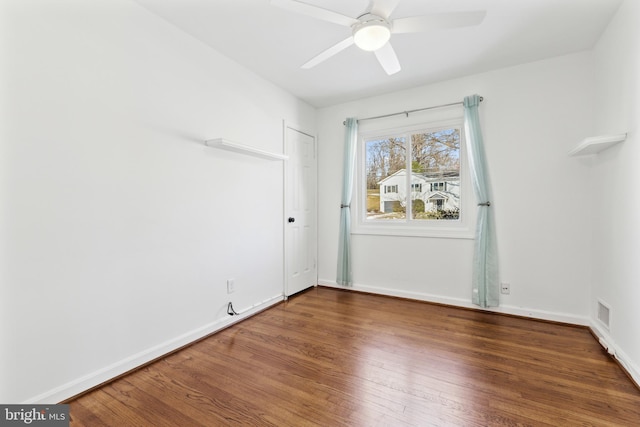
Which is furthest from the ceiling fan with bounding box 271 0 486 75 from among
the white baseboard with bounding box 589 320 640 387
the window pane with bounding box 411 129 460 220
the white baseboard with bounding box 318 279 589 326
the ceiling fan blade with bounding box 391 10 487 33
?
the white baseboard with bounding box 318 279 589 326

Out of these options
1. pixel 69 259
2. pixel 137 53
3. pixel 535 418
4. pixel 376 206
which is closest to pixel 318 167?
pixel 376 206

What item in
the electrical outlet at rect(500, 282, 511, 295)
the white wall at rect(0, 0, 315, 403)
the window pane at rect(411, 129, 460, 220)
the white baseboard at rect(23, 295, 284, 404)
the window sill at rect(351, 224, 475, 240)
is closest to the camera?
the white wall at rect(0, 0, 315, 403)

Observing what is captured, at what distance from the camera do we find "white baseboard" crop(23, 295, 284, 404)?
165 cm

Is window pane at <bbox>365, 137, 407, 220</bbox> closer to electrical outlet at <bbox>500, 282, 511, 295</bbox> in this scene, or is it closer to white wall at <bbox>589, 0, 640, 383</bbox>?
electrical outlet at <bbox>500, 282, 511, 295</bbox>

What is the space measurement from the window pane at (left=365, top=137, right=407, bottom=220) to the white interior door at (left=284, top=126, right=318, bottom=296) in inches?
31.5

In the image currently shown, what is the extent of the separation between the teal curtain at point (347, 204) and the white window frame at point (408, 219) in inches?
4.5

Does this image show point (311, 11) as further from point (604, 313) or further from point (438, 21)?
point (604, 313)

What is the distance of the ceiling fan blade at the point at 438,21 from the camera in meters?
1.56

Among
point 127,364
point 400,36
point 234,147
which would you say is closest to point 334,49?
point 400,36

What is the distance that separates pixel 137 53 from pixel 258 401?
8.08ft

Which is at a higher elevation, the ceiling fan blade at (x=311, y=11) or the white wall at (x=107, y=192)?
the ceiling fan blade at (x=311, y=11)

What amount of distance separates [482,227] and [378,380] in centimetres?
199

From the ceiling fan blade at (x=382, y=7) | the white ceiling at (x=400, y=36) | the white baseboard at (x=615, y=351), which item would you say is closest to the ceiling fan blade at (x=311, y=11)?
the ceiling fan blade at (x=382, y=7)

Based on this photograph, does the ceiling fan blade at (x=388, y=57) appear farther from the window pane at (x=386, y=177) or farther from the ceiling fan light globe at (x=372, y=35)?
the window pane at (x=386, y=177)
